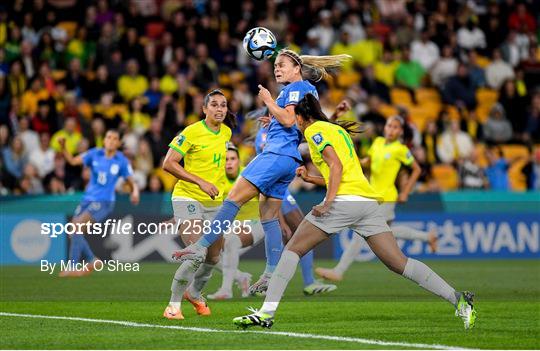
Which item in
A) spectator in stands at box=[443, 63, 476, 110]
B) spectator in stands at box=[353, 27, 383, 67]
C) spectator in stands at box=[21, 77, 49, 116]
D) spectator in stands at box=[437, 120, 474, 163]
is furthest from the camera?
spectator in stands at box=[353, 27, 383, 67]

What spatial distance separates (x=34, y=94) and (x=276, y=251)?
1265 centimetres

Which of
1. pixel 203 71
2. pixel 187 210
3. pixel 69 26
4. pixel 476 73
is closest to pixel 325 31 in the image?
pixel 203 71

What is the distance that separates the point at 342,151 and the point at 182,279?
7.23 ft

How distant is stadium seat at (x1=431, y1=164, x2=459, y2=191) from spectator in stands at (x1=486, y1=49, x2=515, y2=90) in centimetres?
376

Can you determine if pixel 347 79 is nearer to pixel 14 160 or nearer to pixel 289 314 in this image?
pixel 14 160

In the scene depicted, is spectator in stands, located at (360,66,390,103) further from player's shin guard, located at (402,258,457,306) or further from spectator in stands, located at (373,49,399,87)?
player's shin guard, located at (402,258,457,306)

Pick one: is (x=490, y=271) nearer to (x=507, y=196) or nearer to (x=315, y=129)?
(x=507, y=196)

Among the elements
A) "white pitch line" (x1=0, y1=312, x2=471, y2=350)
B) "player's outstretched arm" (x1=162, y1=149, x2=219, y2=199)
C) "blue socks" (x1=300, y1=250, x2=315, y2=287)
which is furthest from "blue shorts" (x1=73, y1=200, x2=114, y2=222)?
"player's outstretched arm" (x1=162, y1=149, x2=219, y2=199)

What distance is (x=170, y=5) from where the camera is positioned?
27.2 metres

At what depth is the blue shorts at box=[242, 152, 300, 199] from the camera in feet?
36.6

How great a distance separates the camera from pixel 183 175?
1138cm

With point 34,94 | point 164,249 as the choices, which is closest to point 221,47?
point 34,94

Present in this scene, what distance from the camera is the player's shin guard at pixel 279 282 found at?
32.0ft

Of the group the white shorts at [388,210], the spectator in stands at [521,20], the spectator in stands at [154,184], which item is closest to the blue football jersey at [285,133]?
the white shorts at [388,210]
